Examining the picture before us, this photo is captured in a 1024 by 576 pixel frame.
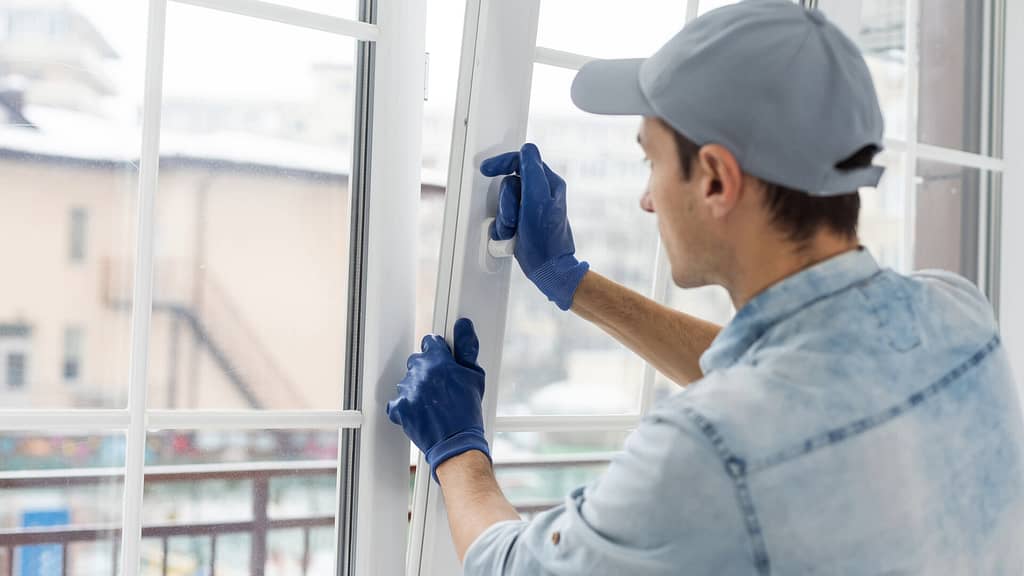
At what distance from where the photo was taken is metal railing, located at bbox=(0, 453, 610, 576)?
1.32 metres

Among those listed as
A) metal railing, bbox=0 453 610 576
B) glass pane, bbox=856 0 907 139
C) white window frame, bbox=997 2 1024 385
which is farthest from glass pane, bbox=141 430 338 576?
white window frame, bbox=997 2 1024 385

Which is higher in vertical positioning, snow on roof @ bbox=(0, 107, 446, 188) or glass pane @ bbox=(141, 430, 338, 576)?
snow on roof @ bbox=(0, 107, 446, 188)

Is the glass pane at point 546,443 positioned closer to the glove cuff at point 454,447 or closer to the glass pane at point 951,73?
the glove cuff at point 454,447

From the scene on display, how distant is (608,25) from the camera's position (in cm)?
171

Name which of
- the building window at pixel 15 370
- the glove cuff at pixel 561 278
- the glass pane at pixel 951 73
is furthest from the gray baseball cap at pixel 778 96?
the glass pane at pixel 951 73

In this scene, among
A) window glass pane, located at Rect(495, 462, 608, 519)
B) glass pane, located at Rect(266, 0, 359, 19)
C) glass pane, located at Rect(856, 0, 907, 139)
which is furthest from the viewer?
glass pane, located at Rect(856, 0, 907, 139)

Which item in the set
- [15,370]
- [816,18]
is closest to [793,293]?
[816,18]

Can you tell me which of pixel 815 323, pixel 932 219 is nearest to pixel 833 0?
pixel 932 219

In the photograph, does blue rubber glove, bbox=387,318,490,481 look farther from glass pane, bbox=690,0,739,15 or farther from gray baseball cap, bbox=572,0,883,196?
glass pane, bbox=690,0,739,15

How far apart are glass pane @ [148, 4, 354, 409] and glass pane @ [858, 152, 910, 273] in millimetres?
1349

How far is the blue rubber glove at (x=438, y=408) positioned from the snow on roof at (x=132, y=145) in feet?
1.13

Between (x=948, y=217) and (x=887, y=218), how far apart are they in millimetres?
257

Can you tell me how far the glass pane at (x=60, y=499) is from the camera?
1.30m

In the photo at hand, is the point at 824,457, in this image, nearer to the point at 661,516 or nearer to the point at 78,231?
the point at 661,516
